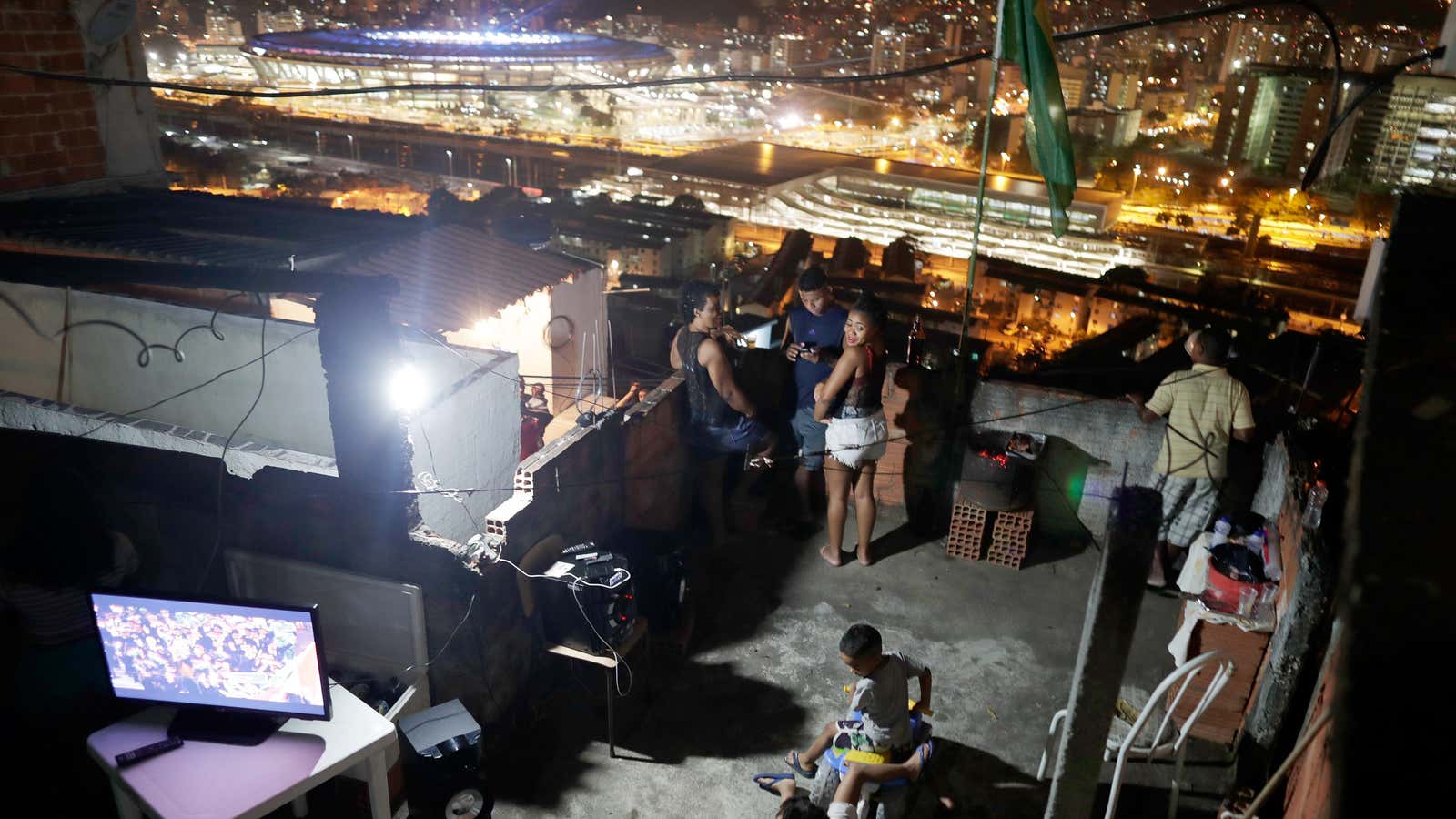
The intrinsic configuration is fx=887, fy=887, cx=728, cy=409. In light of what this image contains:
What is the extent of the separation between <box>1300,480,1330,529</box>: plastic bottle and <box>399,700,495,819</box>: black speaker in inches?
210

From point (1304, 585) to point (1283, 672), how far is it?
65 centimetres

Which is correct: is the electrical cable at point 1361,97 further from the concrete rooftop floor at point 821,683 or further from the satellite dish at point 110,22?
the satellite dish at point 110,22

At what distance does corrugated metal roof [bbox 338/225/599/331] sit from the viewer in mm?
7617

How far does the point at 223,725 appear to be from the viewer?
16.6ft

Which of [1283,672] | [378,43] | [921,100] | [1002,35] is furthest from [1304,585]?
[921,100]

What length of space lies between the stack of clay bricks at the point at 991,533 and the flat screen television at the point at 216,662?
18.1 feet

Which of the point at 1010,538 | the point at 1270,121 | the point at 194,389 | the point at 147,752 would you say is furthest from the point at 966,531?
the point at 1270,121

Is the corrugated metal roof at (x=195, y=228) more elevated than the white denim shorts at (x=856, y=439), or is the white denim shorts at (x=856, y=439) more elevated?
the corrugated metal roof at (x=195, y=228)

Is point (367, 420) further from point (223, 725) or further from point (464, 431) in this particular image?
point (223, 725)

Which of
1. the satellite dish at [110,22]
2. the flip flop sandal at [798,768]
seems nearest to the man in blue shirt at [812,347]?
the flip flop sandal at [798,768]

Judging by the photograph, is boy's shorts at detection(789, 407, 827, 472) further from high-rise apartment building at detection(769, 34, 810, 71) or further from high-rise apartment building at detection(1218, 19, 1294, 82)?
high-rise apartment building at detection(1218, 19, 1294, 82)

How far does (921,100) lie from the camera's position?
107 metres

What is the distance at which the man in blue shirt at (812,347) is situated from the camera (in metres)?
7.77

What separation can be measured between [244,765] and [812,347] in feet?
17.1
